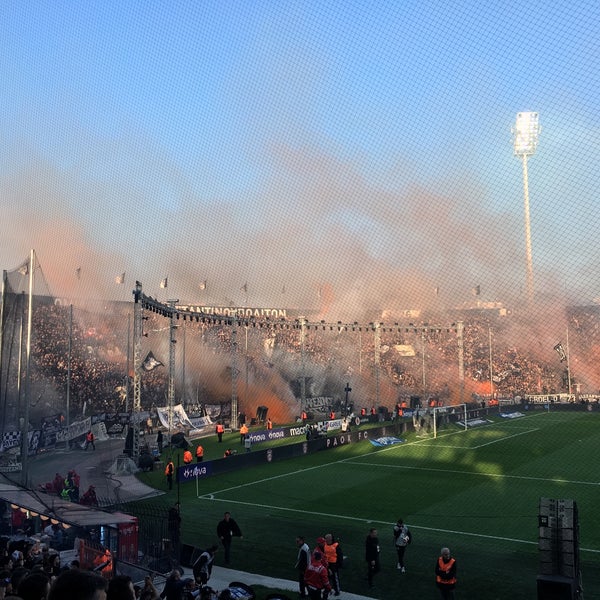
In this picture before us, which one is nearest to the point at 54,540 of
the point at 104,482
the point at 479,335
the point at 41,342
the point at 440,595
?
the point at 440,595

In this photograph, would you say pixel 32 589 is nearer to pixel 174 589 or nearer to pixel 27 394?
pixel 174 589

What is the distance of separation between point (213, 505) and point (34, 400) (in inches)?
916

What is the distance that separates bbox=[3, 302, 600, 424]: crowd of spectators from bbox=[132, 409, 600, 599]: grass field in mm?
16487

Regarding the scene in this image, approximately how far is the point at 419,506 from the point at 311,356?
4300 cm

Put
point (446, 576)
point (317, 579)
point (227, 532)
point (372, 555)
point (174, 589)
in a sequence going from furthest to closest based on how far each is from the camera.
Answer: point (227, 532) → point (372, 555) → point (446, 576) → point (317, 579) → point (174, 589)

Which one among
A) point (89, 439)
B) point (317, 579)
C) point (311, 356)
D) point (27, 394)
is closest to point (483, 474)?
point (317, 579)

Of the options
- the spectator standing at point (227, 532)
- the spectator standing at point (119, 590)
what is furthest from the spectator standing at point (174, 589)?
the spectator standing at point (119, 590)

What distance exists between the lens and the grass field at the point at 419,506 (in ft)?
49.6

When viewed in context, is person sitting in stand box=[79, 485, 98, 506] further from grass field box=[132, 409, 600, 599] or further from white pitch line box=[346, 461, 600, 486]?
white pitch line box=[346, 461, 600, 486]

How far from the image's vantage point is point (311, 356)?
215ft

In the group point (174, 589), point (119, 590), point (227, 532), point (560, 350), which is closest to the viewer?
point (119, 590)

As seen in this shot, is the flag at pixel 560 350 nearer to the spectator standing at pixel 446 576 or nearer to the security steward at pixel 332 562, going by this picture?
the security steward at pixel 332 562

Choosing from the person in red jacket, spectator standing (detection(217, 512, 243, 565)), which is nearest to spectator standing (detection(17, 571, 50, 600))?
the person in red jacket

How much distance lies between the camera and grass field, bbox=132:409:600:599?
595 inches
